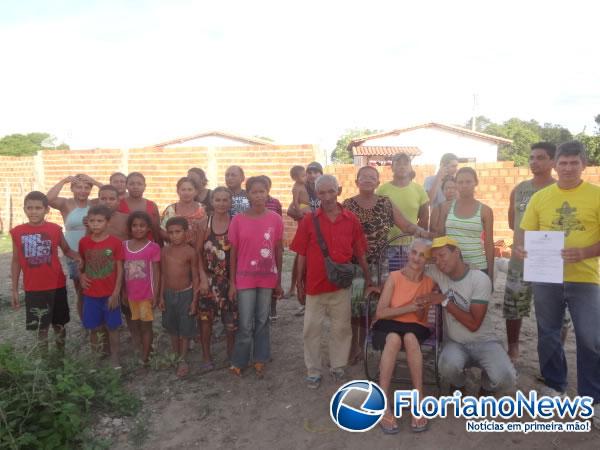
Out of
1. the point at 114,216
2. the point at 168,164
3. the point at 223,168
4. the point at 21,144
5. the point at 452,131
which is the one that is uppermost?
the point at 21,144

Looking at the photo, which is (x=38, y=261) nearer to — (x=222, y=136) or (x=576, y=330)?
(x=576, y=330)

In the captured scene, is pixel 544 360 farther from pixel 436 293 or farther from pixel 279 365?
pixel 279 365

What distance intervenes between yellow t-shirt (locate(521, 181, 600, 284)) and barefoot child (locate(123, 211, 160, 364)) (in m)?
3.17

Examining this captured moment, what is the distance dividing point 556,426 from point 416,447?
1.00 meters

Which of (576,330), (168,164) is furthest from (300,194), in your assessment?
(168,164)

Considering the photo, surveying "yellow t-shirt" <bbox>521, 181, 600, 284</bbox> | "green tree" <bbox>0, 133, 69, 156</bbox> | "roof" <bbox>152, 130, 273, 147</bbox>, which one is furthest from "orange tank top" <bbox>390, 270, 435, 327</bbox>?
"green tree" <bbox>0, 133, 69, 156</bbox>

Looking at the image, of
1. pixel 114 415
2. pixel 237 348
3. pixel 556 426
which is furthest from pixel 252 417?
pixel 556 426

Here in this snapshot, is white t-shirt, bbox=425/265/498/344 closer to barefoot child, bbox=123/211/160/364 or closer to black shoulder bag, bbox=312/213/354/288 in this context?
black shoulder bag, bbox=312/213/354/288

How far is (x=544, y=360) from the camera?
3508mm

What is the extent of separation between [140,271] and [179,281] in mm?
362

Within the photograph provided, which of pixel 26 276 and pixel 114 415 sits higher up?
pixel 26 276

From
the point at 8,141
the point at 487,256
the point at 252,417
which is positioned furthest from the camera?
the point at 8,141

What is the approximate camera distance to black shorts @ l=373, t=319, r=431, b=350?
342 cm

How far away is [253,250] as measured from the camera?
3.91 metres
